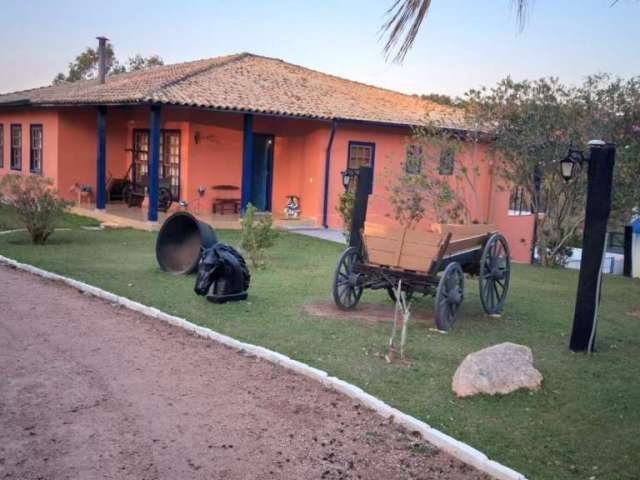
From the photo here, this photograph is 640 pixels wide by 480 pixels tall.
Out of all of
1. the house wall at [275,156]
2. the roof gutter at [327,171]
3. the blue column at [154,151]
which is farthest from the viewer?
the roof gutter at [327,171]

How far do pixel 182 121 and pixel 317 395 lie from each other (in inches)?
538

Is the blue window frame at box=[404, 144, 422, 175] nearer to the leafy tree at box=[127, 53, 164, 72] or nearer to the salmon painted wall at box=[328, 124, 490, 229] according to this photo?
the salmon painted wall at box=[328, 124, 490, 229]

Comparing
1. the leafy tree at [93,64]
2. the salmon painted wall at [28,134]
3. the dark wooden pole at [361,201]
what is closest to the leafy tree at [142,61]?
the leafy tree at [93,64]

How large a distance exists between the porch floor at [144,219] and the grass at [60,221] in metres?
0.31

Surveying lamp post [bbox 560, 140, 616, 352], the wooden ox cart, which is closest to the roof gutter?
the wooden ox cart

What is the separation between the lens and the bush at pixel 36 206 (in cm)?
1312

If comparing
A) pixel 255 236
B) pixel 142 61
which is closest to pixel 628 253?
pixel 255 236

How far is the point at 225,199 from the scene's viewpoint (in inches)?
731

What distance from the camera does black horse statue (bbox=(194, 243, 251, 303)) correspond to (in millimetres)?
8383

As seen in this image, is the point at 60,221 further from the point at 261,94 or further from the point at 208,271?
the point at 208,271

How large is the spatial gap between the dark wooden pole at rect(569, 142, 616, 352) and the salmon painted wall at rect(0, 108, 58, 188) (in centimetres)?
1554

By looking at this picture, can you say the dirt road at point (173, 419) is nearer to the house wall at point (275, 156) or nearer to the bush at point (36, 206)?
the bush at point (36, 206)

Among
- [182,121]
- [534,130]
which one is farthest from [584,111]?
[182,121]

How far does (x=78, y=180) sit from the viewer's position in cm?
2034
